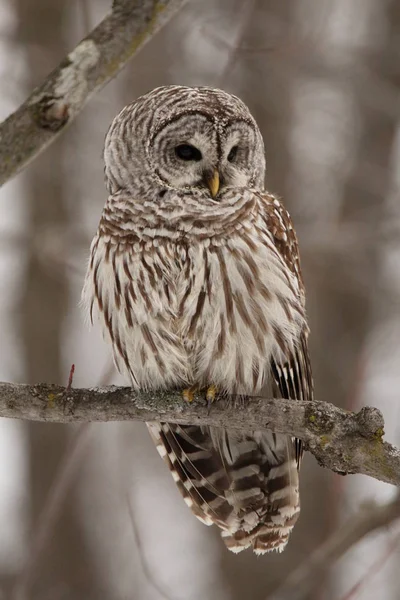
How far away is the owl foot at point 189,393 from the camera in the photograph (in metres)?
4.76

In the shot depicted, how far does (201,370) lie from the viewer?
4914 millimetres

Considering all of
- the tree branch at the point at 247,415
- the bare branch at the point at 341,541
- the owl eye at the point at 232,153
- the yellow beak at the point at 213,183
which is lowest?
the bare branch at the point at 341,541

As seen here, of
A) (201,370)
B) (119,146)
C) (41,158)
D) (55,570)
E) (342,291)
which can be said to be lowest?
(55,570)

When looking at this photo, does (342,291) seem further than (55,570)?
Yes

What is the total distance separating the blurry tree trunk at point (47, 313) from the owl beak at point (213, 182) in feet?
10.1

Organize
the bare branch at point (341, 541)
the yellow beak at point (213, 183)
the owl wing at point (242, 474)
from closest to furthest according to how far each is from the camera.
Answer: the bare branch at point (341, 541), the yellow beak at point (213, 183), the owl wing at point (242, 474)

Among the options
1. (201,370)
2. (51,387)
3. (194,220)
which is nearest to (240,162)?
(194,220)

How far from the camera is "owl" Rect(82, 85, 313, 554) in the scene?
4.82 meters

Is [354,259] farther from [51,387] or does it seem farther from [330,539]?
[51,387]

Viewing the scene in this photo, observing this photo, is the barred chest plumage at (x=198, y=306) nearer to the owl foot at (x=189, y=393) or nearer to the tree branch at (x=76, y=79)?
the owl foot at (x=189, y=393)

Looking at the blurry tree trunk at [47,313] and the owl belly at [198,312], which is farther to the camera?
Answer: the blurry tree trunk at [47,313]

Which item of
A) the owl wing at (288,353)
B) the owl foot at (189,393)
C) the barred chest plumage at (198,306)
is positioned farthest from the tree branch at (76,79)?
the owl foot at (189,393)

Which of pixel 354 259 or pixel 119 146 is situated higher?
pixel 354 259

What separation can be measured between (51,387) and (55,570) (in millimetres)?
4341
